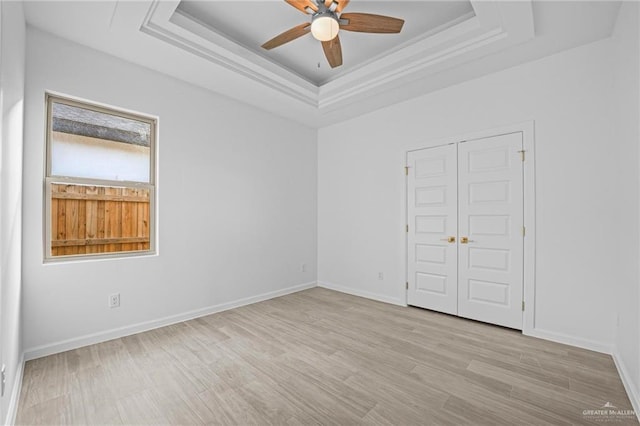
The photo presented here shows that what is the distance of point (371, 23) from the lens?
7.79 ft

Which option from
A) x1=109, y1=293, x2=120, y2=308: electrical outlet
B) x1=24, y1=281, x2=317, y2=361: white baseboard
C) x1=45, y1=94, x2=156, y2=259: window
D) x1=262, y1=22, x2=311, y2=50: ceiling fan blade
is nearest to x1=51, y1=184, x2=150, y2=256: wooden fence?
x1=45, y1=94, x2=156, y2=259: window

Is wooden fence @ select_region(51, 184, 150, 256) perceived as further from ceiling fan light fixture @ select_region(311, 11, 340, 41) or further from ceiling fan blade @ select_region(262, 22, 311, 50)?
ceiling fan light fixture @ select_region(311, 11, 340, 41)

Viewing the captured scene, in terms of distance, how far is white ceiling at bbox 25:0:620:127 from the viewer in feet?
7.57

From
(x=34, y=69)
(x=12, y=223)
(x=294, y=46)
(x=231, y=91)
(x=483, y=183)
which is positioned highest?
(x=294, y=46)

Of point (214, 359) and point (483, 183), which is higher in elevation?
point (483, 183)

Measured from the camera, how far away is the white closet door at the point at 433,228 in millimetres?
3529

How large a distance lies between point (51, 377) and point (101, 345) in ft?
1.77

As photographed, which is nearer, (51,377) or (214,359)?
(51,377)

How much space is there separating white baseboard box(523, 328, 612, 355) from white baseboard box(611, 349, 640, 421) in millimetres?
132

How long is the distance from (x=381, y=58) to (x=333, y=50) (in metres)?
1.00

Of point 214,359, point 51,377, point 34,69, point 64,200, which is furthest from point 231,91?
point 51,377

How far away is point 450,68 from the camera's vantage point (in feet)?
10.2

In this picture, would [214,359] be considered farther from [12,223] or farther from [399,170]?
[399,170]

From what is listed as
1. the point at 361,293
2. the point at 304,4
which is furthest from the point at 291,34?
the point at 361,293
